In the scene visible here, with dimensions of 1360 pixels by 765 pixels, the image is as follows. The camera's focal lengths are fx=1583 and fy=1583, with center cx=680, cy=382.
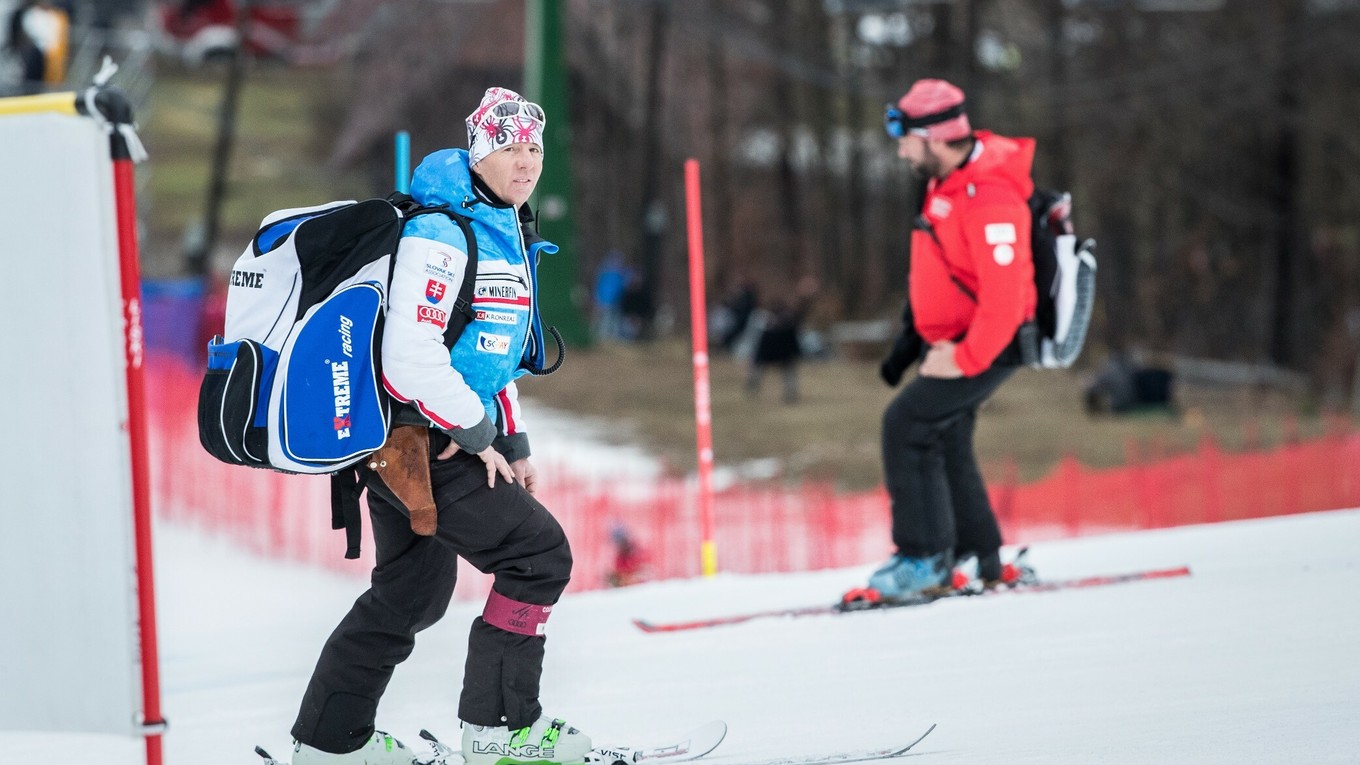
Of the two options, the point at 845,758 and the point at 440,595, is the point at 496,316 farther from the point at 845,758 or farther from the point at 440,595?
the point at 845,758

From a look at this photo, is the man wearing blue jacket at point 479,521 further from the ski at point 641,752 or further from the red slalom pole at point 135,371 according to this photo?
the red slalom pole at point 135,371

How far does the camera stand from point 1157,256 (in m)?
36.4

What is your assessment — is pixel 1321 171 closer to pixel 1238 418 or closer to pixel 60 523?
pixel 1238 418

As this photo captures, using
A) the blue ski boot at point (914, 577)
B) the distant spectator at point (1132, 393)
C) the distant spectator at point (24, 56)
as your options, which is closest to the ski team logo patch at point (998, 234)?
the blue ski boot at point (914, 577)

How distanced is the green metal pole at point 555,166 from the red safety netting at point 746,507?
7.92 meters

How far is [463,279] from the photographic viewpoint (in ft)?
11.0

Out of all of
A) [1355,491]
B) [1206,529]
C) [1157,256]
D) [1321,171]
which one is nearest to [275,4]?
[1157,256]

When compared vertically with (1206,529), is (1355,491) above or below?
below

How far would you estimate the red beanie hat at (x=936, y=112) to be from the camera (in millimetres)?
5234

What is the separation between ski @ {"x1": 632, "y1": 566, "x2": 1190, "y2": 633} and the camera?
18.2 ft

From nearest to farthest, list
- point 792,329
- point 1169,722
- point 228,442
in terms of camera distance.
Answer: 1. point 228,442
2. point 1169,722
3. point 792,329

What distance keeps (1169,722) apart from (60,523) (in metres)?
2.65

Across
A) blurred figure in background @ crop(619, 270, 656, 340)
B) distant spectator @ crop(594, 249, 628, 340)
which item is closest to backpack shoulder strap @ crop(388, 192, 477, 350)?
blurred figure in background @ crop(619, 270, 656, 340)

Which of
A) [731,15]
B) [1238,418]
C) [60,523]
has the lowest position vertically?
[1238,418]
